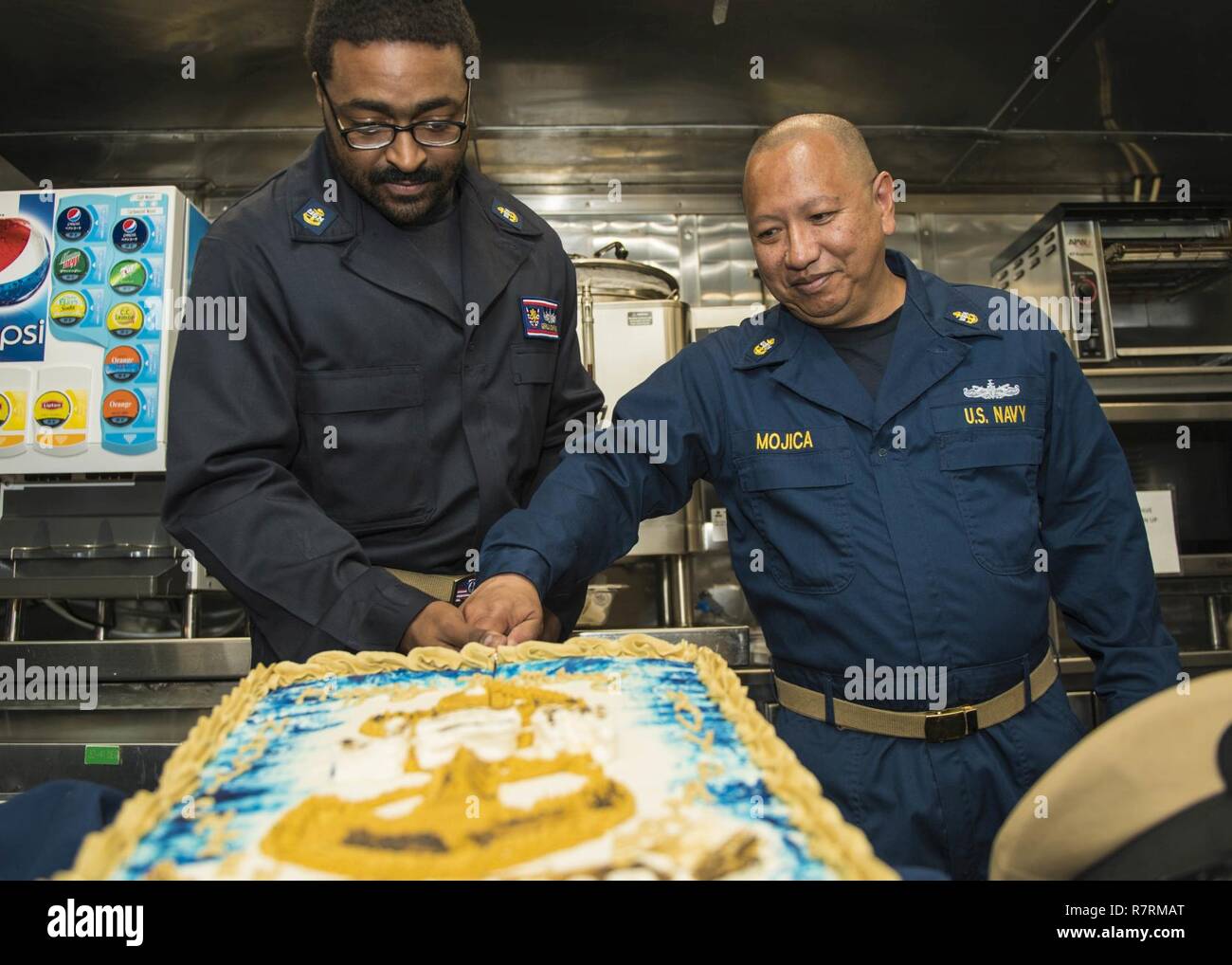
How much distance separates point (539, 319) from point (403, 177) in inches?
14.6

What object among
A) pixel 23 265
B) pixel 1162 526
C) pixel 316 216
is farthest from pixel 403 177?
pixel 1162 526

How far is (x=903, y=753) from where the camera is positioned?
148cm

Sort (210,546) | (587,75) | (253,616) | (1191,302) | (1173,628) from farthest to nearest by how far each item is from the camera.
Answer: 1. (1173,628)
2. (1191,302)
3. (587,75)
4. (253,616)
5. (210,546)

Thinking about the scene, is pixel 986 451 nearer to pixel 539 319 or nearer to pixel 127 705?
pixel 539 319

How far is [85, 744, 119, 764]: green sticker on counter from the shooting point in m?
2.72

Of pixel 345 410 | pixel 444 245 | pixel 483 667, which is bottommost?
pixel 483 667

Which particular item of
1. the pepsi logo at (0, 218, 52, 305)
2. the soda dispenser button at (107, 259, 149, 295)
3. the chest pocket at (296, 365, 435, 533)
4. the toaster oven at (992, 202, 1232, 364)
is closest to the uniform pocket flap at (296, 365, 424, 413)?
the chest pocket at (296, 365, 435, 533)

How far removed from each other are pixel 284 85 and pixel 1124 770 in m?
3.21

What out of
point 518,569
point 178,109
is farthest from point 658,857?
point 178,109

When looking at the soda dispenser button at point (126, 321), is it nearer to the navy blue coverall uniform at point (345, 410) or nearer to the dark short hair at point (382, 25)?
the navy blue coverall uniform at point (345, 410)

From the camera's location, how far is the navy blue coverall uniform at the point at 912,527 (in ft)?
4.90

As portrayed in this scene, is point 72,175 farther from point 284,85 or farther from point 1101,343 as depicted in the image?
point 1101,343

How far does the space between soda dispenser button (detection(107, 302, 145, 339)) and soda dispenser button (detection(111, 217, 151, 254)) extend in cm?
20

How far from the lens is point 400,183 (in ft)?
5.19
